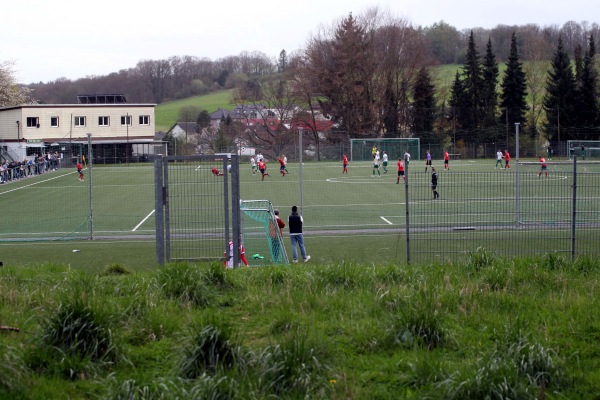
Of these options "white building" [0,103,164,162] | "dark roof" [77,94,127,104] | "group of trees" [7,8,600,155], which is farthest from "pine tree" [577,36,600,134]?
"dark roof" [77,94,127,104]

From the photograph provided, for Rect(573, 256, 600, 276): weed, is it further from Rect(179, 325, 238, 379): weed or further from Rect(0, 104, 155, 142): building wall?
Rect(0, 104, 155, 142): building wall

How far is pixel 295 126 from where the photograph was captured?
73250 millimetres

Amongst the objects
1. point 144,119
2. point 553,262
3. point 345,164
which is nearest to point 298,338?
point 553,262

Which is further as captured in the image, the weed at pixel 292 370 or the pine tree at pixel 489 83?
the pine tree at pixel 489 83

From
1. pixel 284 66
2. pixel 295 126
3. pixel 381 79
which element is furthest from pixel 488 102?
pixel 284 66

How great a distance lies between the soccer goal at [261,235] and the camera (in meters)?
17.3

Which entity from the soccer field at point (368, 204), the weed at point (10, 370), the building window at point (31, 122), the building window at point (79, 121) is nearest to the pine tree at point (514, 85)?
the soccer field at point (368, 204)

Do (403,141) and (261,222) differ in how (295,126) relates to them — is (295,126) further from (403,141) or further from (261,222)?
(261,222)

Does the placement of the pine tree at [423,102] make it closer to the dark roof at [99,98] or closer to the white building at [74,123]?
the white building at [74,123]

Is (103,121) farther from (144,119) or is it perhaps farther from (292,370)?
(292,370)

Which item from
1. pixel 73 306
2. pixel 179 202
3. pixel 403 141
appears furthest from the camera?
pixel 403 141

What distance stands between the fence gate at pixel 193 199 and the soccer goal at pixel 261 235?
1.59m

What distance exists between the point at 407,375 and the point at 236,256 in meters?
7.08

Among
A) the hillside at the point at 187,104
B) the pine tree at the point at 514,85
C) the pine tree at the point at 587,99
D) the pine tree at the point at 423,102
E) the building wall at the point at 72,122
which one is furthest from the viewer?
the hillside at the point at 187,104
